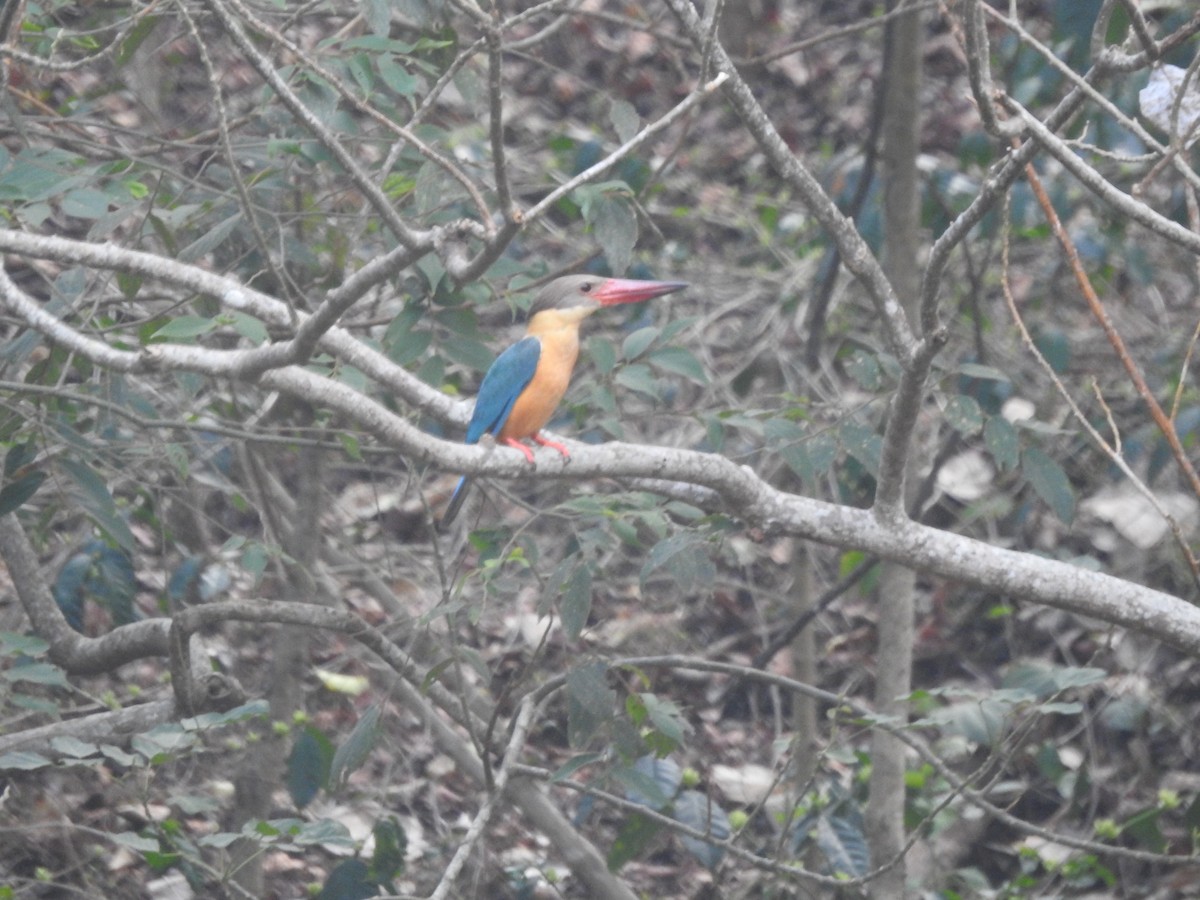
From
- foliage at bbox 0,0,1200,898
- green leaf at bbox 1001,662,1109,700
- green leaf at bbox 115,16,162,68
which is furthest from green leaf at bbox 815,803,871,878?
green leaf at bbox 115,16,162,68

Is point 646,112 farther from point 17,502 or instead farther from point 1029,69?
point 17,502

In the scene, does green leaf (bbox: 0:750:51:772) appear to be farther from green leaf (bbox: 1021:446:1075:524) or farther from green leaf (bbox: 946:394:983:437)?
green leaf (bbox: 1021:446:1075:524)

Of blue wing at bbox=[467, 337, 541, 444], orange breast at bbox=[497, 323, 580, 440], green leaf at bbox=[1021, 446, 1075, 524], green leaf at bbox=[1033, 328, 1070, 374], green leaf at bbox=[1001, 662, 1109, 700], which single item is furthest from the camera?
green leaf at bbox=[1033, 328, 1070, 374]

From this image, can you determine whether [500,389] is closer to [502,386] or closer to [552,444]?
[502,386]

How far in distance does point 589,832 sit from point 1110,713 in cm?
186

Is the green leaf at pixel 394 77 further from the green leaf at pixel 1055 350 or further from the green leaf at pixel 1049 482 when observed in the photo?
the green leaf at pixel 1055 350

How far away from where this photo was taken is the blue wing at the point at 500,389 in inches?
140

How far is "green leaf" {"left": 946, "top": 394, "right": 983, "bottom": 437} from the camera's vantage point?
3186mm

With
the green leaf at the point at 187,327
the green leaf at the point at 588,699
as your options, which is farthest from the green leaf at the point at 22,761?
the green leaf at the point at 588,699

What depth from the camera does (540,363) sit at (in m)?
3.98

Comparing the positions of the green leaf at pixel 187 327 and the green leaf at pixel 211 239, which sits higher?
the green leaf at pixel 211 239

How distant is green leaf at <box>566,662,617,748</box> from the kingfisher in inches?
22.8

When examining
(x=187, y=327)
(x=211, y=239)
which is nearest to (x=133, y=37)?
(x=211, y=239)

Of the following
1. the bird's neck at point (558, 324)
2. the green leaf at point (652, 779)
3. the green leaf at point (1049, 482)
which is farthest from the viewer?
the bird's neck at point (558, 324)
